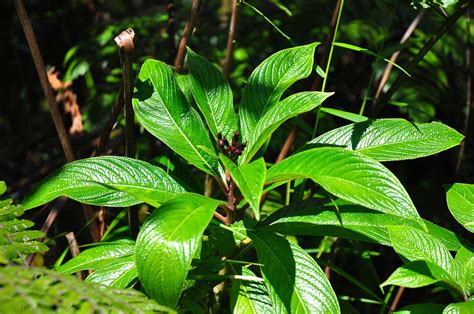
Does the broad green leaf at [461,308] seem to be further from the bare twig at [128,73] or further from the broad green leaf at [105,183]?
the bare twig at [128,73]

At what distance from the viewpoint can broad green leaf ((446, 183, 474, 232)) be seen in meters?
1.13

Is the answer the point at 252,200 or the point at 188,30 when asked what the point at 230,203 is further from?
the point at 188,30

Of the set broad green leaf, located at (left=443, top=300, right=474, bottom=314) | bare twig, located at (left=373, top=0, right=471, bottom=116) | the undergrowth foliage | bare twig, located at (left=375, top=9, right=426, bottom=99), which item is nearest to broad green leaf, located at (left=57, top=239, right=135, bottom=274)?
the undergrowth foliage

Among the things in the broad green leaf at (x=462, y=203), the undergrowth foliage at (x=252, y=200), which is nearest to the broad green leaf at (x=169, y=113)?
the undergrowth foliage at (x=252, y=200)

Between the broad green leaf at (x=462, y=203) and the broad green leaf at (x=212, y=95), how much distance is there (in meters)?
0.45

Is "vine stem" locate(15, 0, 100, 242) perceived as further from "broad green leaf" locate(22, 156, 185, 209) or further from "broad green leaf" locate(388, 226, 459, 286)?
"broad green leaf" locate(388, 226, 459, 286)

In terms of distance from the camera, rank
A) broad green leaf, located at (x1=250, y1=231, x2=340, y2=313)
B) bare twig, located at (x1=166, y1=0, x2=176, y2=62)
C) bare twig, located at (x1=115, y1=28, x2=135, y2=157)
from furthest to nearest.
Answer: bare twig, located at (x1=166, y1=0, x2=176, y2=62), bare twig, located at (x1=115, y1=28, x2=135, y2=157), broad green leaf, located at (x1=250, y1=231, x2=340, y2=313)

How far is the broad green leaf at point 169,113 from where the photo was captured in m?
1.14

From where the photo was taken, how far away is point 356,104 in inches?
109

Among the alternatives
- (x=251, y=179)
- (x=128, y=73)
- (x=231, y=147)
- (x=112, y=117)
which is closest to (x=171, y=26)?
(x=112, y=117)

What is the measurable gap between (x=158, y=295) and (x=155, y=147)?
933 mm

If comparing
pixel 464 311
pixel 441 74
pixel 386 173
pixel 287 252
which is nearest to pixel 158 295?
pixel 287 252

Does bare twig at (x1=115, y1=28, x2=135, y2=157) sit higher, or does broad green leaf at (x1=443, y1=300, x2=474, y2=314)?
bare twig at (x1=115, y1=28, x2=135, y2=157)

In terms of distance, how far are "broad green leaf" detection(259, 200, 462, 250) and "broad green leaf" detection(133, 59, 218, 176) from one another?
163 millimetres
